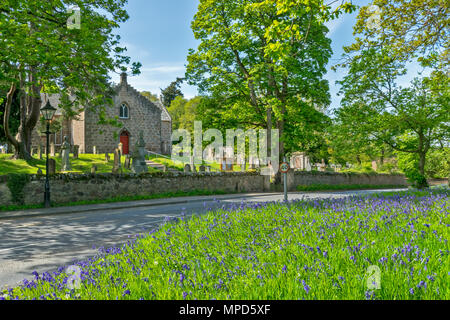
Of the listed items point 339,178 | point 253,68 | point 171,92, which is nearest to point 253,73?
point 253,68

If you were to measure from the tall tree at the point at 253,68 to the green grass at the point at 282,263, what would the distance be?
1492cm

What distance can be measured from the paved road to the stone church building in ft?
94.4

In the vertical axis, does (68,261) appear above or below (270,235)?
below

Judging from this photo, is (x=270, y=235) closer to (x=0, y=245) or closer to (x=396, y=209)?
(x=396, y=209)

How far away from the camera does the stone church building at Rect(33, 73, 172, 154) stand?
38562 millimetres

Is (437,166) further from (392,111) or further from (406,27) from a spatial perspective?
(406,27)

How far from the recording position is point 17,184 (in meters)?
13.7

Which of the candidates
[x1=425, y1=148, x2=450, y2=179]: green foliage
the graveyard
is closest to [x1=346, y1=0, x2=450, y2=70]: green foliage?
the graveyard

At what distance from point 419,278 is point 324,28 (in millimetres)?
23699

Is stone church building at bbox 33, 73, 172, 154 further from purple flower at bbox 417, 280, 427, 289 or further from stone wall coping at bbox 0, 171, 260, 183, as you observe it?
purple flower at bbox 417, 280, 427, 289

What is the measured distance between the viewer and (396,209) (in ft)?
20.8

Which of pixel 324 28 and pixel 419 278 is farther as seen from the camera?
pixel 324 28
